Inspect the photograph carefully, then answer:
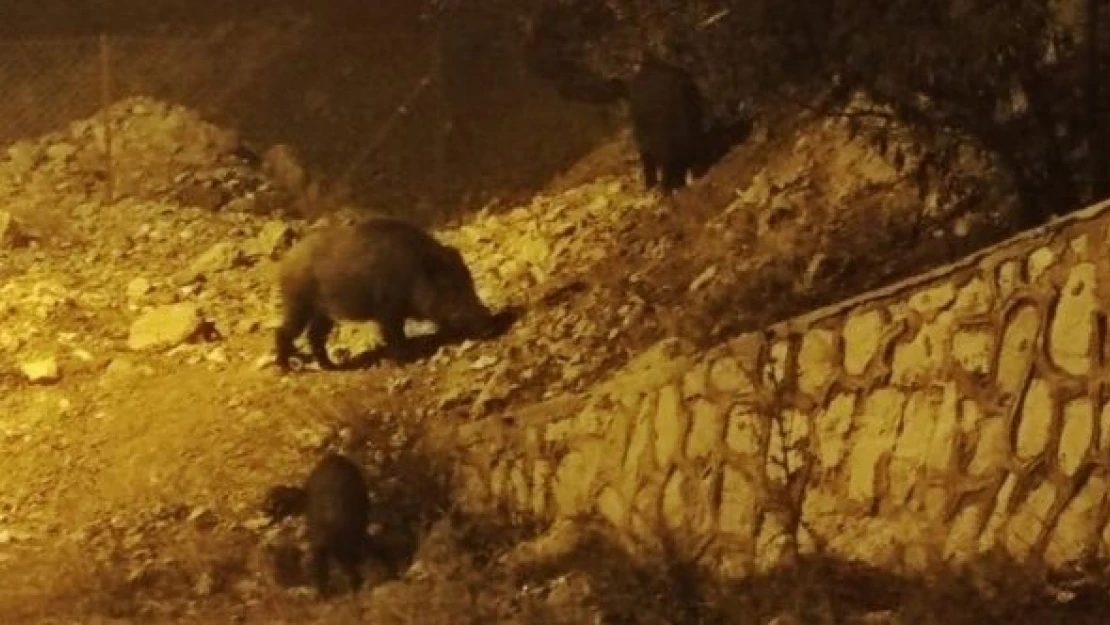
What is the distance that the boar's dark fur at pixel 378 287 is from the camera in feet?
43.7

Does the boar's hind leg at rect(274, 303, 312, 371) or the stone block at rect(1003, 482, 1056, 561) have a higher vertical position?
the boar's hind leg at rect(274, 303, 312, 371)

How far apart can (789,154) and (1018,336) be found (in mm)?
5242

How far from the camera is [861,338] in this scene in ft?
30.5

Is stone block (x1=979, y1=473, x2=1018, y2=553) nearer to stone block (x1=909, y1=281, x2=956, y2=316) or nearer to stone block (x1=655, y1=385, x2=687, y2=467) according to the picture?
stone block (x1=909, y1=281, x2=956, y2=316)

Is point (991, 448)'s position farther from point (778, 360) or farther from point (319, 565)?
point (319, 565)

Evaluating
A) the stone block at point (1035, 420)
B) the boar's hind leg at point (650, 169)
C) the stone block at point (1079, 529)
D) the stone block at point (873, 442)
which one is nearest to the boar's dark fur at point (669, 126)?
the boar's hind leg at point (650, 169)

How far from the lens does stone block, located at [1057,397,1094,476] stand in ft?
27.6

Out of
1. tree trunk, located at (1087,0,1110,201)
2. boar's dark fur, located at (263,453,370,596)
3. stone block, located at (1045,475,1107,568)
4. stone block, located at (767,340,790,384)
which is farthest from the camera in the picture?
boar's dark fur, located at (263,453,370,596)

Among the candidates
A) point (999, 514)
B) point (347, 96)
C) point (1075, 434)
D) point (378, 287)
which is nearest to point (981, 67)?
point (1075, 434)

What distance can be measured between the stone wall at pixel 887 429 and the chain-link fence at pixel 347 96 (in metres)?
7.62

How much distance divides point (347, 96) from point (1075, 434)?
38.2 ft

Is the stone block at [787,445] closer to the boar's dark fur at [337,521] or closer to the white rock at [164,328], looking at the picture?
the boar's dark fur at [337,521]

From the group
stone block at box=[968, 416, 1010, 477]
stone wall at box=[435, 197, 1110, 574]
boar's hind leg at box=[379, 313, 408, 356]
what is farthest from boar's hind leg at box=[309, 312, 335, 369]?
stone block at box=[968, 416, 1010, 477]

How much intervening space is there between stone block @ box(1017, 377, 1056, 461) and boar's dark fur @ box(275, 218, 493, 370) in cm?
518
